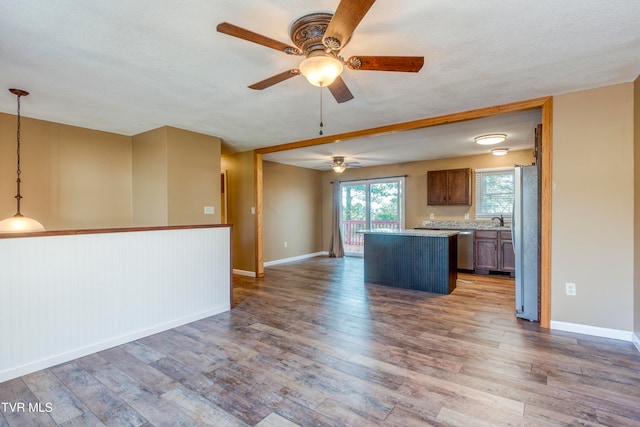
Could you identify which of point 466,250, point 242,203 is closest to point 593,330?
point 466,250

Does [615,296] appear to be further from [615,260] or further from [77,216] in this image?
[77,216]

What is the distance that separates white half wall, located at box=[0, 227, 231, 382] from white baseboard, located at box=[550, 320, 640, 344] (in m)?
3.68

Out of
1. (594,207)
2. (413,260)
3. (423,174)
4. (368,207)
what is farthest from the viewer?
(368,207)

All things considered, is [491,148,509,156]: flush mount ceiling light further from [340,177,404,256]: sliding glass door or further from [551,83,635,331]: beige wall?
[551,83,635,331]: beige wall

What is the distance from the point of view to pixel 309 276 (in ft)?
18.9

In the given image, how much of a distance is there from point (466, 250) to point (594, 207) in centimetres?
321

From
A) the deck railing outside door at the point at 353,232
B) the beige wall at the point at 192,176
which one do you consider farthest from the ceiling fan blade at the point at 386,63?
the deck railing outside door at the point at 353,232

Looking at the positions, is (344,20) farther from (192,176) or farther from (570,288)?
(192,176)

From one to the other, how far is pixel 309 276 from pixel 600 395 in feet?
13.9

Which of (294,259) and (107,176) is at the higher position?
(107,176)

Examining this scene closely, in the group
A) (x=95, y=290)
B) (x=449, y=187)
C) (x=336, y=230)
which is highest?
(x=449, y=187)

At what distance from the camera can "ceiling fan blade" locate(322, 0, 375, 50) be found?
1.48 m

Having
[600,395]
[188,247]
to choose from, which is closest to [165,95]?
[188,247]

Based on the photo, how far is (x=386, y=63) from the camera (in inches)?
79.4
